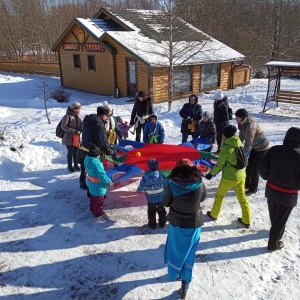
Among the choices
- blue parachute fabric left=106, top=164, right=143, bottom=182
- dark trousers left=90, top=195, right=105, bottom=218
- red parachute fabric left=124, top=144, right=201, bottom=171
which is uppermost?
red parachute fabric left=124, top=144, right=201, bottom=171

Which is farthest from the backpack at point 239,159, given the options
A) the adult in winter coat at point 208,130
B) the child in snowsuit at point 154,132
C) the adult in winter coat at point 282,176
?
the child in snowsuit at point 154,132

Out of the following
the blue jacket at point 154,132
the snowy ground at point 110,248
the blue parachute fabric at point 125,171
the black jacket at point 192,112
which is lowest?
the snowy ground at point 110,248

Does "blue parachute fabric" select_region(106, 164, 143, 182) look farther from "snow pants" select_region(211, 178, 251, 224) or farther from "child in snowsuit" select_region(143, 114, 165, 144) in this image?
"snow pants" select_region(211, 178, 251, 224)

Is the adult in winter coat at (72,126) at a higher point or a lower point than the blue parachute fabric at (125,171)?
higher

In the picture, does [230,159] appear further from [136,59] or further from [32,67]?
[32,67]

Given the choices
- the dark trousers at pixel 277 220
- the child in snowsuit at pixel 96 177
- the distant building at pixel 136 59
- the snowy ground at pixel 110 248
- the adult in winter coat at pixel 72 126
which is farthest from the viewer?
the distant building at pixel 136 59

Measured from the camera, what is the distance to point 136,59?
16.4 metres

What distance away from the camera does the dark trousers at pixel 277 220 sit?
13.6 feet

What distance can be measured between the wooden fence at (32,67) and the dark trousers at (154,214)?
2437 cm

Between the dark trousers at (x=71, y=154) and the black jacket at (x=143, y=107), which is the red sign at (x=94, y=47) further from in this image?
the dark trousers at (x=71, y=154)

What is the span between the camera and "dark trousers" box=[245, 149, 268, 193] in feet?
18.9

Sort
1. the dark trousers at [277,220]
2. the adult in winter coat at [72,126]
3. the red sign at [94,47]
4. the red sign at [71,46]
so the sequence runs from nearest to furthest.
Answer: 1. the dark trousers at [277,220]
2. the adult in winter coat at [72,126]
3. the red sign at [94,47]
4. the red sign at [71,46]

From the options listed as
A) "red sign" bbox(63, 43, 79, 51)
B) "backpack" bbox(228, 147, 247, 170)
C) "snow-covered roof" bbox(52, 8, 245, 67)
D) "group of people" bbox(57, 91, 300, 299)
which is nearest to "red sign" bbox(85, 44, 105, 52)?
"snow-covered roof" bbox(52, 8, 245, 67)

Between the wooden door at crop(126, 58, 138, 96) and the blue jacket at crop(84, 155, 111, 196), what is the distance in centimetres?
1269
